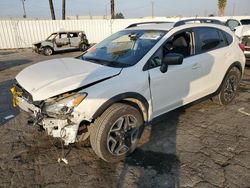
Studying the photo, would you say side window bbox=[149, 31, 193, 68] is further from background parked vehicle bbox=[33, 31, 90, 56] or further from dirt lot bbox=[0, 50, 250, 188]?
background parked vehicle bbox=[33, 31, 90, 56]

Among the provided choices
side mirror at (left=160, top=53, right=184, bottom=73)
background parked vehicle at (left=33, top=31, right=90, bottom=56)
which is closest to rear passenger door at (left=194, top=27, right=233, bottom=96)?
side mirror at (left=160, top=53, right=184, bottom=73)

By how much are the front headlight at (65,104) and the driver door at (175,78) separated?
1071 mm

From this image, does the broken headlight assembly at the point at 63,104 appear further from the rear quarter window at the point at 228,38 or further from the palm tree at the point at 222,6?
the palm tree at the point at 222,6

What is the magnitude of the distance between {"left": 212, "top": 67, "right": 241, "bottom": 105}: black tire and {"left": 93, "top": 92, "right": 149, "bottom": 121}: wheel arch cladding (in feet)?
7.04

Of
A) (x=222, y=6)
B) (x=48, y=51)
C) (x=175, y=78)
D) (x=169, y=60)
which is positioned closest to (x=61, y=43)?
(x=48, y=51)

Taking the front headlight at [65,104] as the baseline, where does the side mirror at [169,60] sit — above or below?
above

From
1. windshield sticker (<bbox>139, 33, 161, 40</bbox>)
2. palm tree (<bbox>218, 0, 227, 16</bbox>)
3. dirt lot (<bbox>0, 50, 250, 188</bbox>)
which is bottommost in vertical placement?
dirt lot (<bbox>0, 50, 250, 188</bbox>)

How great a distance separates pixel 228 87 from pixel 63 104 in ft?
11.9

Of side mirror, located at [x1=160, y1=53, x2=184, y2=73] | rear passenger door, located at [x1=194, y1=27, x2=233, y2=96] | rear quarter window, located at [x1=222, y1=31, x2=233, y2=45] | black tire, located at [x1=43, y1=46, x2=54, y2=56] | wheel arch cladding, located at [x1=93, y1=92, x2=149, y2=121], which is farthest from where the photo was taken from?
black tire, located at [x1=43, y1=46, x2=54, y2=56]

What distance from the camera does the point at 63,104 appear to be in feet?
8.57

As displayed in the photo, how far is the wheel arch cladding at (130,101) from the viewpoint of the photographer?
2682 millimetres

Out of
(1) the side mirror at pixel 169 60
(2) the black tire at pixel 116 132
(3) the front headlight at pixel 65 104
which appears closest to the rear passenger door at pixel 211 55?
(1) the side mirror at pixel 169 60

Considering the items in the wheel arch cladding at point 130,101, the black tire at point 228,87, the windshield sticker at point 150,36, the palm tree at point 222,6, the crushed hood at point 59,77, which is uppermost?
the palm tree at point 222,6

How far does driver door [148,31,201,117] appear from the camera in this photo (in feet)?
10.6
